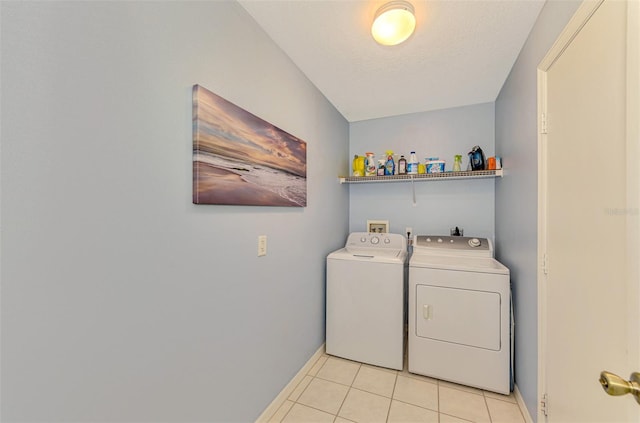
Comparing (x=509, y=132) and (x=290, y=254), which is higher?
(x=509, y=132)

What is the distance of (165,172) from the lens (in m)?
1.01

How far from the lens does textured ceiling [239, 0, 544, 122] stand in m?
1.36

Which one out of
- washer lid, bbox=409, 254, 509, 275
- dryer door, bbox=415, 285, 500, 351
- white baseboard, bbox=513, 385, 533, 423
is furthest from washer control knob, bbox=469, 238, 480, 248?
white baseboard, bbox=513, 385, 533, 423

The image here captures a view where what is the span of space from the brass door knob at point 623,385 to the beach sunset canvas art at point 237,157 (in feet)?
4.62

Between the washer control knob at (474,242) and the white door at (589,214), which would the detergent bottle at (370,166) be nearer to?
the washer control knob at (474,242)

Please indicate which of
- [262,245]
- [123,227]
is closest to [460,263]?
[262,245]

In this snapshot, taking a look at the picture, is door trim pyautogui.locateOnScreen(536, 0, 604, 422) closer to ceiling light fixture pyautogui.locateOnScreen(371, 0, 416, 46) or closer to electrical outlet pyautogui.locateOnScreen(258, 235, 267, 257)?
ceiling light fixture pyautogui.locateOnScreen(371, 0, 416, 46)

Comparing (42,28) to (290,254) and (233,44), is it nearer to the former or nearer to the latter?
(233,44)

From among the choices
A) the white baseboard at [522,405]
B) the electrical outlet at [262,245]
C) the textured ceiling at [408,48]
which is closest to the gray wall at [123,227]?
the electrical outlet at [262,245]

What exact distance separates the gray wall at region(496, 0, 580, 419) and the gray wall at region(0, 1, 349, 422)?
1481mm

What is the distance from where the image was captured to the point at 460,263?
78.8 inches

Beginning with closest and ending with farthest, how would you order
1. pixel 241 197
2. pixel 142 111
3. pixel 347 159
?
pixel 142 111 → pixel 241 197 → pixel 347 159

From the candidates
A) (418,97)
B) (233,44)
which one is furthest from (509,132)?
(233,44)

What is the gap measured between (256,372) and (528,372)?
5.32 ft
